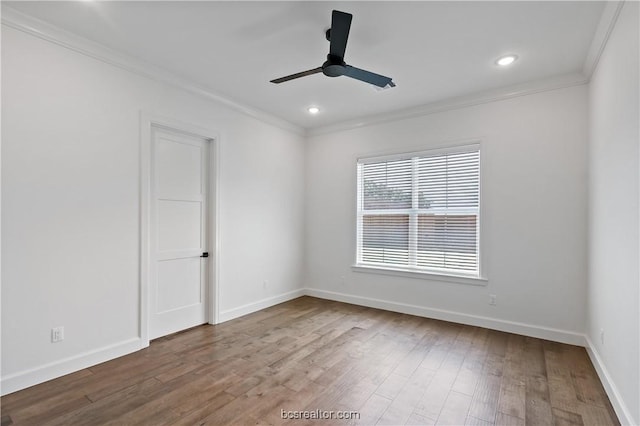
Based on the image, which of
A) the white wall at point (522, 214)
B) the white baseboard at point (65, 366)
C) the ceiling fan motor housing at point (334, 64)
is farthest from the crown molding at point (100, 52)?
the white baseboard at point (65, 366)

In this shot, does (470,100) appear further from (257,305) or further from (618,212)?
(257,305)

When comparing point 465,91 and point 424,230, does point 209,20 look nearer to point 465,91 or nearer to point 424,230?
point 465,91

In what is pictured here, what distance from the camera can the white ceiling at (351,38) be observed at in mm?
2289

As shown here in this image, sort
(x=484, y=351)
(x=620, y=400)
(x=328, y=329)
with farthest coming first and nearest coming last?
(x=328, y=329) → (x=484, y=351) → (x=620, y=400)

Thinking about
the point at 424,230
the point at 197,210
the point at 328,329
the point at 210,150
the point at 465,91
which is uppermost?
the point at 465,91

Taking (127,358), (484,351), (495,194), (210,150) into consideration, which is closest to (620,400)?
(484,351)

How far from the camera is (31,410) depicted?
2.12 m

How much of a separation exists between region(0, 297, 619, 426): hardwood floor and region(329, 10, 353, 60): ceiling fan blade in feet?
8.36

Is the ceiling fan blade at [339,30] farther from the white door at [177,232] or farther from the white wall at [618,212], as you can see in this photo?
the white door at [177,232]

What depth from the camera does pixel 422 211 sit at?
4.29 m

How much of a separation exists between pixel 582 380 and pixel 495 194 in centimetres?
195

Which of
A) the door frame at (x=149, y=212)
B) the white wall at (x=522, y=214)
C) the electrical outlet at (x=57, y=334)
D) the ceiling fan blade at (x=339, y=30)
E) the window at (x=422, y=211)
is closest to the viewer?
the ceiling fan blade at (x=339, y=30)

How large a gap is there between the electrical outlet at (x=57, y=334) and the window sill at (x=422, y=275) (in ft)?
11.3

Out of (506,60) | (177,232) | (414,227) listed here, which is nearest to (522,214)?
(414,227)
